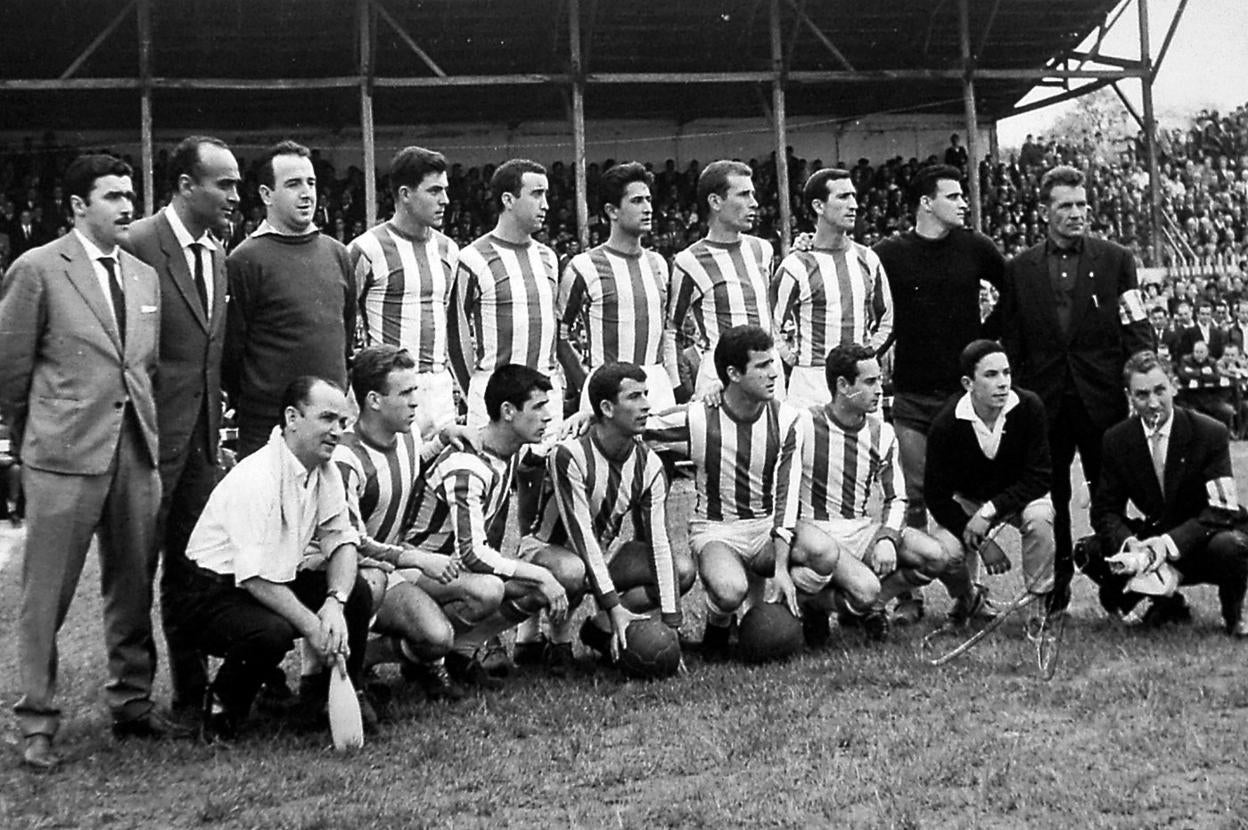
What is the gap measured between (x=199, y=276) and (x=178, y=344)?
29 cm

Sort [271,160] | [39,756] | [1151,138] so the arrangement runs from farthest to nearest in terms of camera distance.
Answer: [1151,138] → [271,160] → [39,756]

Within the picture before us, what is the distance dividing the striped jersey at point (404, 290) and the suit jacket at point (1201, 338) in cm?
1306

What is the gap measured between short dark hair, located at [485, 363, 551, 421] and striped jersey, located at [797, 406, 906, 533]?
1469 mm

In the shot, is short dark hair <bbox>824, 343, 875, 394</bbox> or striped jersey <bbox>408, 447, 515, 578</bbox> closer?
striped jersey <bbox>408, 447, 515, 578</bbox>

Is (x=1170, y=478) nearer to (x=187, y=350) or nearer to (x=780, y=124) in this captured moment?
(x=187, y=350)

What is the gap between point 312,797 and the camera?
4.41 meters

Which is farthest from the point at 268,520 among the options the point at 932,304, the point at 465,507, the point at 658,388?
the point at 932,304

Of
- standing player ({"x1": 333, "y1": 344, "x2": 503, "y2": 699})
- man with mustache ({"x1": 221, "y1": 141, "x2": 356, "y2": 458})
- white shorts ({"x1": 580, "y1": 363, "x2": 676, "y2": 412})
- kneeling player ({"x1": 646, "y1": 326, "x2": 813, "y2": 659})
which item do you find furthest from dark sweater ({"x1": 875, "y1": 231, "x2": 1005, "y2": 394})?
man with mustache ({"x1": 221, "y1": 141, "x2": 356, "y2": 458})

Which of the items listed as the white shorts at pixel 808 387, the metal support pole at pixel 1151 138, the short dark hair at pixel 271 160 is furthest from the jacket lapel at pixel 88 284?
the metal support pole at pixel 1151 138

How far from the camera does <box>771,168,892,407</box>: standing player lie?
727cm

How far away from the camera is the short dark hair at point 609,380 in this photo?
19.8 feet

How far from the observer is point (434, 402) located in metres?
6.73

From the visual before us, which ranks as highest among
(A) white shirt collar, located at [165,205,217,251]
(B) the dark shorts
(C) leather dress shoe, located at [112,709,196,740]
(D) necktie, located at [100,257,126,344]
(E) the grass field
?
(A) white shirt collar, located at [165,205,217,251]

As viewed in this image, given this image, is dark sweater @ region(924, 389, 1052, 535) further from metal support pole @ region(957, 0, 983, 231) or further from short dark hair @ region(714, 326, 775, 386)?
metal support pole @ region(957, 0, 983, 231)
